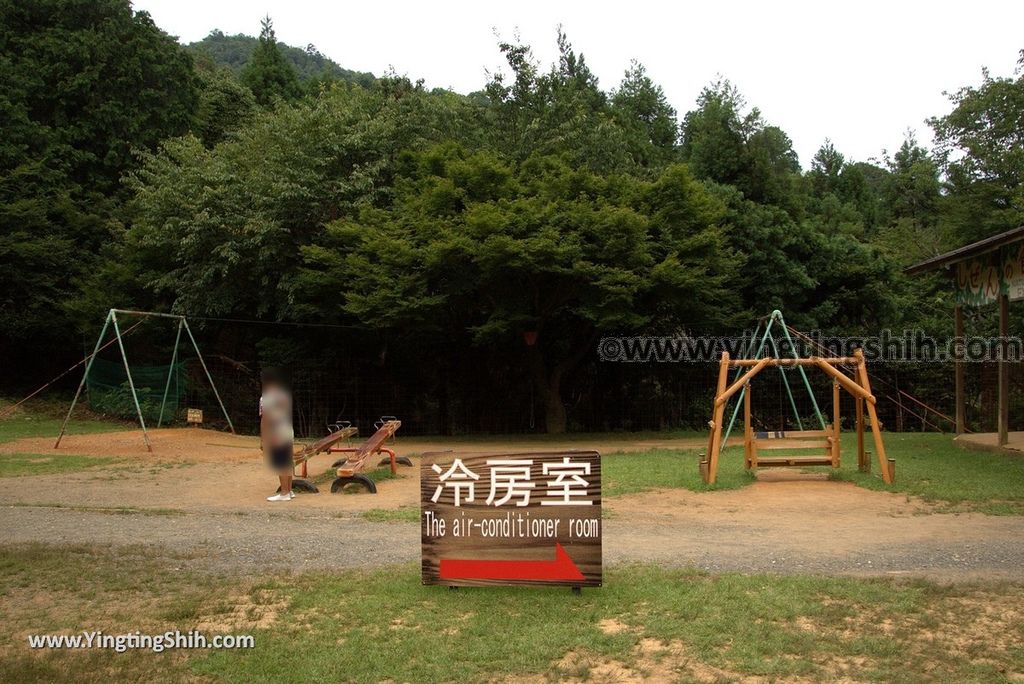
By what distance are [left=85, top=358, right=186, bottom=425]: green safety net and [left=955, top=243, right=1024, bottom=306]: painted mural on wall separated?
18272 mm

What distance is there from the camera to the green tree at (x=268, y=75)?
40.7m

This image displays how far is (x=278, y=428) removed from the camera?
996cm

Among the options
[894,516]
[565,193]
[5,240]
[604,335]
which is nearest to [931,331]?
[604,335]

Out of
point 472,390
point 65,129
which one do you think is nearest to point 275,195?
point 472,390

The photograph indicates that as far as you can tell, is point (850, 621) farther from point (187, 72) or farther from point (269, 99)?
point (269, 99)

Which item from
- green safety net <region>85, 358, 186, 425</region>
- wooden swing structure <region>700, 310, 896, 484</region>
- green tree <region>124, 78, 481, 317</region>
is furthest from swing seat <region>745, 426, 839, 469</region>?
green safety net <region>85, 358, 186, 425</region>

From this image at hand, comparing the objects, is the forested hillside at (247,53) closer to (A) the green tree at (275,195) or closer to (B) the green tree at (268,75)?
(B) the green tree at (268,75)

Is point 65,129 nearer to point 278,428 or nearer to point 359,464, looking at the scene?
Result: point 359,464

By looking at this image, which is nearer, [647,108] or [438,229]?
[438,229]

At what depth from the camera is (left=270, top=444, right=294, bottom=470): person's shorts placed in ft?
33.4

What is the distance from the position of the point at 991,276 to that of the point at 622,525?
9.66 meters

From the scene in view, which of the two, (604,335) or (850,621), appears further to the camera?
(604,335)

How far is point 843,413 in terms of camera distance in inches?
949

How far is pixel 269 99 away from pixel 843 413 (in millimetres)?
29488
